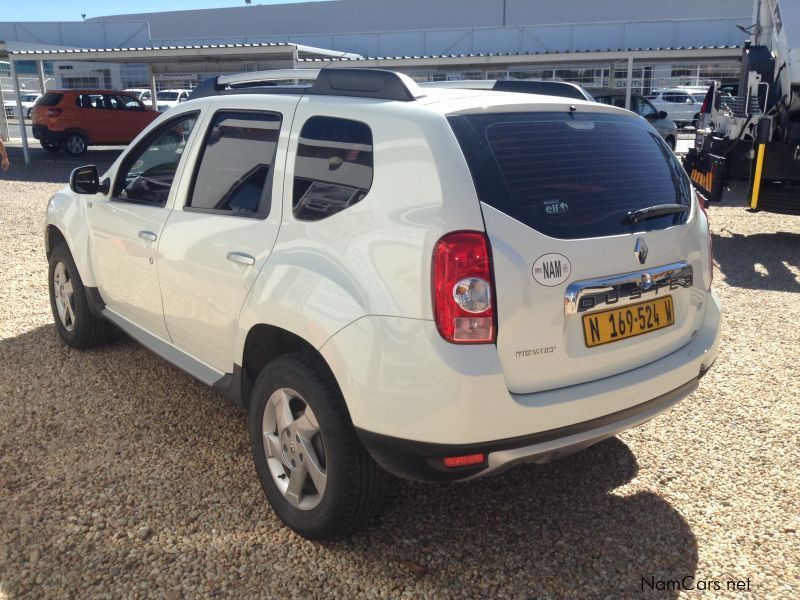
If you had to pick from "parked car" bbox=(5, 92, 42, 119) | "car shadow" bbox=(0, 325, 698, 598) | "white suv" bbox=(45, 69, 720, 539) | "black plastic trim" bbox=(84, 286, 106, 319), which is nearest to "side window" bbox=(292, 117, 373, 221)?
"white suv" bbox=(45, 69, 720, 539)

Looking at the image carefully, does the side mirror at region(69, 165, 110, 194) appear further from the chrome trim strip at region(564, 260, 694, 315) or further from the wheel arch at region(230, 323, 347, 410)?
the chrome trim strip at region(564, 260, 694, 315)

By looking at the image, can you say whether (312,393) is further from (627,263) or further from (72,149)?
(72,149)

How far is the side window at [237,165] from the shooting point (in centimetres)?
316

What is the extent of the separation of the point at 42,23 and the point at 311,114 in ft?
110

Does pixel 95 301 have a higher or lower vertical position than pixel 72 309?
higher

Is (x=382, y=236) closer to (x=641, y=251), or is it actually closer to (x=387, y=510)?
(x=641, y=251)

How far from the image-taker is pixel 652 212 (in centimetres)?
288

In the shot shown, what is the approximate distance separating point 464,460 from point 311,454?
664mm

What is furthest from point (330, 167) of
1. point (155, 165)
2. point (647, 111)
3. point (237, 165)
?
point (647, 111)

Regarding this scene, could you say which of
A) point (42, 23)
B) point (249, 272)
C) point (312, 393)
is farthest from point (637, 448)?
point (42, 23)

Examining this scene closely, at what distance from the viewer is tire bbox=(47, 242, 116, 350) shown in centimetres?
486

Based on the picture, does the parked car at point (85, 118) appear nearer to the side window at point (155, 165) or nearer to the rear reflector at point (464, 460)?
the side window at point (155, 165)

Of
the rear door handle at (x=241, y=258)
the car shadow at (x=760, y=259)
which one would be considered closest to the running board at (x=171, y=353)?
the rear door handle at (x=241, y=258)

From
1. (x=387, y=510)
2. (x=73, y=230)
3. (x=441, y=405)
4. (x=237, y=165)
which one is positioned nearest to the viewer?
(x=441, y=405)
